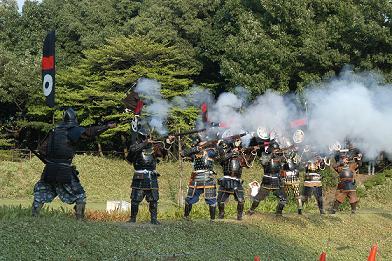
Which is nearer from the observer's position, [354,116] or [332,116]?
[354,116]

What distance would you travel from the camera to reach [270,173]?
17734 millimetres

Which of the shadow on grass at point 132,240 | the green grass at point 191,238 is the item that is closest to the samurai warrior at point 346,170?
the green grass at point 191,238

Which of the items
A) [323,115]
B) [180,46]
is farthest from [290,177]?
[180,46]

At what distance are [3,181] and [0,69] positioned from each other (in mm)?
12557

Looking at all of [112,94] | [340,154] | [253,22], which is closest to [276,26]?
[253,22]

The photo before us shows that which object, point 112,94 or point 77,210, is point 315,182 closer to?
point 77,210

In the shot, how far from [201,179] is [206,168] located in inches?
13.7

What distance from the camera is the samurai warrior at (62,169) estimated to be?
1207cm

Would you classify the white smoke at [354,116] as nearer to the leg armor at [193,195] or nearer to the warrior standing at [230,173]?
the warrior standing at [230,173]

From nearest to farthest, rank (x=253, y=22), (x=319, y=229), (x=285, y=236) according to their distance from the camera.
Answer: (x=285, y=236) → (x=319, y=229) → (x=253, y=22)

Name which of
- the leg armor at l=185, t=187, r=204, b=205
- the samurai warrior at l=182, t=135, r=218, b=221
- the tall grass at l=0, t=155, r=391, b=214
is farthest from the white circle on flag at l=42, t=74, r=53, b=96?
the tall grass at l=0, t=155, r=391, b=214

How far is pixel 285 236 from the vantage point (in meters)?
15.5

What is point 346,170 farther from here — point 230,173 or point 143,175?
point 143,175

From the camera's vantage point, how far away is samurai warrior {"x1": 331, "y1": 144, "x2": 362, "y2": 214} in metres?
20.0
